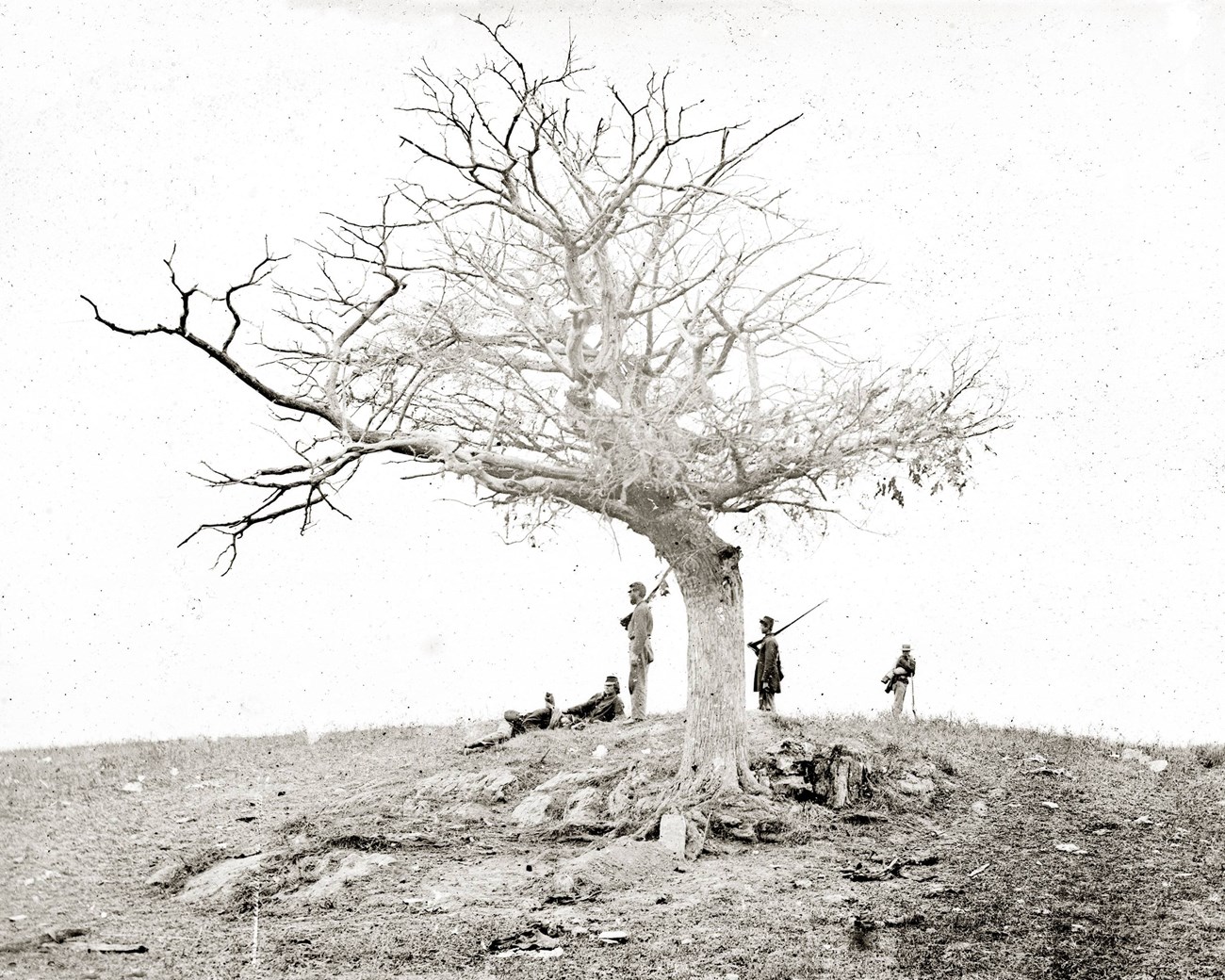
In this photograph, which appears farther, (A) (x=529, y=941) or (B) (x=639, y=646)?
(B) (x=639, y=646)

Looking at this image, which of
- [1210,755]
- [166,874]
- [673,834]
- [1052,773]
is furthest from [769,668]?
[166,874]

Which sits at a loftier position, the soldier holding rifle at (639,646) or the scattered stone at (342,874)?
the soldier holding rifle at (639,646)

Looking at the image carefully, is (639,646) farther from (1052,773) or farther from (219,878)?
(219,878)

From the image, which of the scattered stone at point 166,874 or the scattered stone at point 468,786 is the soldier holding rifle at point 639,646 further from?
the scattered stone at point 166,874

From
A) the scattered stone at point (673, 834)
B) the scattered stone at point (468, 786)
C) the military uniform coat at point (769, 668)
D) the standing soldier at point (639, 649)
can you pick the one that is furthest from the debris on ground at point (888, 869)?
the standing soldier at point (639, 649)

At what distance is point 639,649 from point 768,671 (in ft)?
6.50

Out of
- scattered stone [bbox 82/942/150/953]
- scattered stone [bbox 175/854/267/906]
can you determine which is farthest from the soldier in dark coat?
scattered stone [bbox 82/942/150/953]

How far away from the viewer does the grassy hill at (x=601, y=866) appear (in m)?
9.17

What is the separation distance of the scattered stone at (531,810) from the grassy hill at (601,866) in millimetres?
34

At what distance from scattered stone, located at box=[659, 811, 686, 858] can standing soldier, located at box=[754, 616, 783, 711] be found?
498 cm

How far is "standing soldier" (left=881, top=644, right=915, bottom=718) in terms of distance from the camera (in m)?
16.9

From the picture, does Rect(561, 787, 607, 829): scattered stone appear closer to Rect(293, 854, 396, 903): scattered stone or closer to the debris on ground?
Rect(293, 854, 396, 903): scattered stone

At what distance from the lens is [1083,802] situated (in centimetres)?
1362

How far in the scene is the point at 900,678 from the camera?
17047 mm
